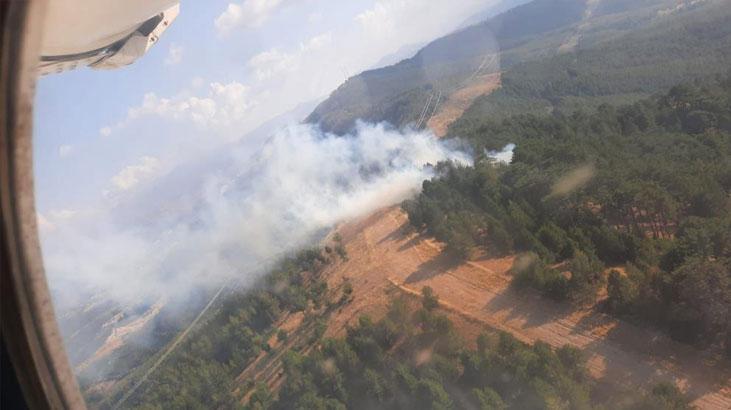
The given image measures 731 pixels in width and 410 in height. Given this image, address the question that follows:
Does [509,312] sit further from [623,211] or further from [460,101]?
[460,101]

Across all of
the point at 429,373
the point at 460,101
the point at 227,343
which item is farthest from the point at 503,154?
the point at 460,101

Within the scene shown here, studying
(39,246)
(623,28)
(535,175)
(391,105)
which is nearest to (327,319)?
(535,175)

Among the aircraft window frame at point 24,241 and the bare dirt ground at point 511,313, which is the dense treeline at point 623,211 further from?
the aircraft window frame at point 24,241

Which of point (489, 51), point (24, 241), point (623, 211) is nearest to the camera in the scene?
point (24, 241)

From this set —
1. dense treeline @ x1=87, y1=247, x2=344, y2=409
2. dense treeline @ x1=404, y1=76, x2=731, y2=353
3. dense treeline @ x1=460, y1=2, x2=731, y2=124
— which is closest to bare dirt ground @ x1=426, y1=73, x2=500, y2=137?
dense treeline @ x1=460, y1=2, x2=731, y2=124

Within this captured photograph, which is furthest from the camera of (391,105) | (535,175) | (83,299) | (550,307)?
(391,105)

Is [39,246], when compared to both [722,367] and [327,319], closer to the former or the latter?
[722,367]
